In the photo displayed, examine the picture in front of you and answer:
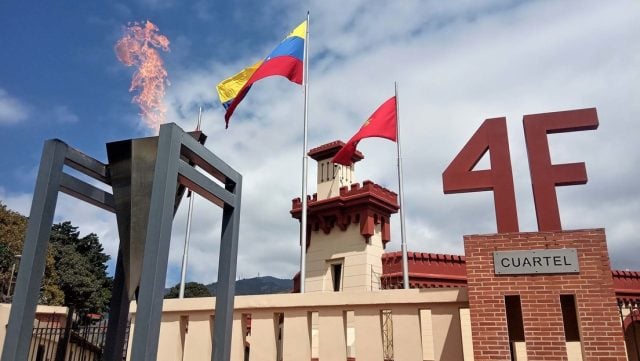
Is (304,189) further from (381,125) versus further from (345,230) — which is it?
(345,230)

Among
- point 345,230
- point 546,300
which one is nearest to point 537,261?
point 546,300

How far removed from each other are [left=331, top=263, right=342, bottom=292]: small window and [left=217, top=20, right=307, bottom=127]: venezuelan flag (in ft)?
29.4

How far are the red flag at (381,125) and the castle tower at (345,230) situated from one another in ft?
19.0

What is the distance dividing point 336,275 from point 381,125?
27.9ft

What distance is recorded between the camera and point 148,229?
455cm

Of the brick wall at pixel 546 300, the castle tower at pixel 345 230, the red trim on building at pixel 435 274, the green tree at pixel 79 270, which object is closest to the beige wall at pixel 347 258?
the castle tower at pixel 345 230

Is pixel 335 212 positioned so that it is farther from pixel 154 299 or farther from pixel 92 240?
pixel 92 240

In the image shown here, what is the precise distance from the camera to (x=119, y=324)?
5.73m

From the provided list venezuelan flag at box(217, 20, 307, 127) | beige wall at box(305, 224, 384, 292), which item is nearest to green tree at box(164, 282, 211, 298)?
beige wall at box(305, 224, 384, 292)

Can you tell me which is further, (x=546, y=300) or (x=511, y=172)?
(x=511, y=172)

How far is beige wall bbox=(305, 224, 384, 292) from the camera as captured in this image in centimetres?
1839

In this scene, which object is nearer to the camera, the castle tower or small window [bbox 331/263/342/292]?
the castle tower

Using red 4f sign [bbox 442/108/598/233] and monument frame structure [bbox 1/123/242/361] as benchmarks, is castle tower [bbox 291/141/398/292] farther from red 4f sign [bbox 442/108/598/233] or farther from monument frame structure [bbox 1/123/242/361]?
monument frame structure [bbox 1/123/242/361]

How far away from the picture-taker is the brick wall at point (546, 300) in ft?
20.7
